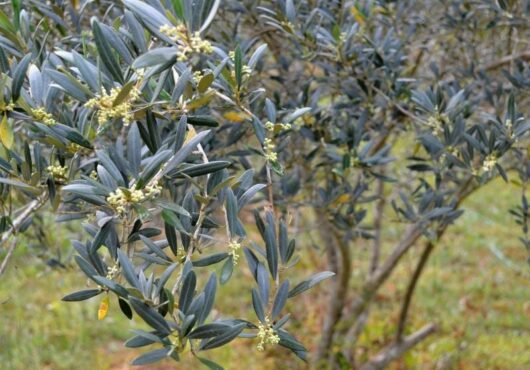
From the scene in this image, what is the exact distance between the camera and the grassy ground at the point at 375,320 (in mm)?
3604

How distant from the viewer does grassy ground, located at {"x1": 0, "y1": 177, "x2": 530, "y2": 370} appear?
3604mm

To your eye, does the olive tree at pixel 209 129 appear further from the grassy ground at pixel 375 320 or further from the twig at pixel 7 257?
the grassy ground at pixel 375 320

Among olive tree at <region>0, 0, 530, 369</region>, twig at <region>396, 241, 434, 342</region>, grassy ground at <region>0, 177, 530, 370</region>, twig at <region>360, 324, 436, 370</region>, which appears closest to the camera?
olive tree at <region>0, 0, 530, 369</region>

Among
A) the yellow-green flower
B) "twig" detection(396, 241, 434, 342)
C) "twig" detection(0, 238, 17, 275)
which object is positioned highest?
the yellow-green flower

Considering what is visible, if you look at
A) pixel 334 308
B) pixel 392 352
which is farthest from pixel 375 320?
pixel 334 308

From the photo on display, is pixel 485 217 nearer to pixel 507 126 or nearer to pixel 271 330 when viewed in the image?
pixel 507 126

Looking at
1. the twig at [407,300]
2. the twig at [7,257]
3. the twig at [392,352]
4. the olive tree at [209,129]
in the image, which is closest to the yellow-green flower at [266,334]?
the olive tree at [209,129]

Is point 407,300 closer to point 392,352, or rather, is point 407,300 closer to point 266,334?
point 392,352

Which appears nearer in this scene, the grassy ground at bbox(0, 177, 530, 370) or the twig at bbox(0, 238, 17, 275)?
the twig at bbox(0, 238, 17, 275)

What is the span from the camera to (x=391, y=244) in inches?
207

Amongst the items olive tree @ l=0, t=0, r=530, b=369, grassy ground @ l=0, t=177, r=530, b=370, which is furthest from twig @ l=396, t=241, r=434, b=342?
olive tree @ l=0, t=0, r=530, b=369

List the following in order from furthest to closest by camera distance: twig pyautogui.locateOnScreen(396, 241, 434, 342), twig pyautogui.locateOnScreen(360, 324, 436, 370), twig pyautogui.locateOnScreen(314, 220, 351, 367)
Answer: twig pyautogui.locateOnScreen(360, 324, 436, 370) → twig pyautogui.locateOnScreen(396, 241, 434, 342) → twig pyautogui.locateOnScreen(314, 220, 351, 367)

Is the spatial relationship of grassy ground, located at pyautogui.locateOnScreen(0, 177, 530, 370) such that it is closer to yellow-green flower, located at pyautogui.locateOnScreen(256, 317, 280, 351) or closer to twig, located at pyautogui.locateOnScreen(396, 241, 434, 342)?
twig, located at pyautogui.locateOnScreen(396, 241, 434, 342)

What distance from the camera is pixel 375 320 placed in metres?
4.09
